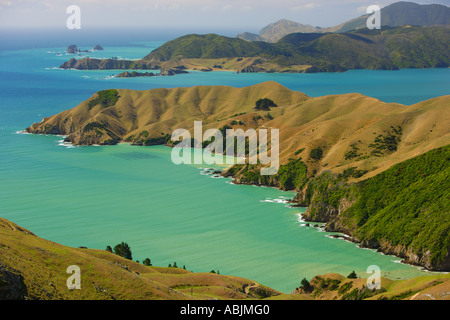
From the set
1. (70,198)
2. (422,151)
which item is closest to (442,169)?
(422,151)

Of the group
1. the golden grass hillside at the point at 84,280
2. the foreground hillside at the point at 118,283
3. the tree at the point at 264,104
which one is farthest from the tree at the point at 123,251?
the tree at the point at 264,104

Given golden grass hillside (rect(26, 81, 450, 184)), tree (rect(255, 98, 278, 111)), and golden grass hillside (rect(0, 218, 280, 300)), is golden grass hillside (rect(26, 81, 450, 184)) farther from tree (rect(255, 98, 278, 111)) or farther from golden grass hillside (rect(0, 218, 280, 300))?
golden grass hillside (rect(0, 218, 280, 300))

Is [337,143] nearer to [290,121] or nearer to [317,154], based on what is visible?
[317,154]

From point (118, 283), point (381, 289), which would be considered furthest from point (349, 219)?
point (118, 283)

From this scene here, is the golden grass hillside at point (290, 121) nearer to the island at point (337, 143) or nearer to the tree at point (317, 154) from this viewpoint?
the island at point (337, 143)

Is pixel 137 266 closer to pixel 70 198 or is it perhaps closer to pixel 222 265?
pixel 222 265

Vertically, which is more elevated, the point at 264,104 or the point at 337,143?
the point at 264,104

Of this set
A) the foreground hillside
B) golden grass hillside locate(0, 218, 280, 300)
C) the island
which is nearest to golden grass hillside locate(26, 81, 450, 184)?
the island
